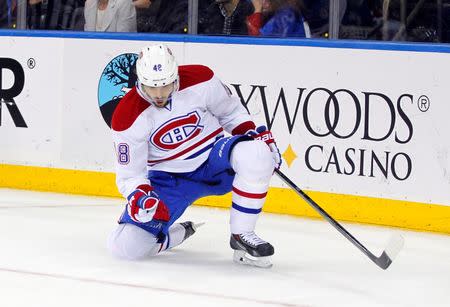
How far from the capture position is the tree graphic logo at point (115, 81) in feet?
20.3

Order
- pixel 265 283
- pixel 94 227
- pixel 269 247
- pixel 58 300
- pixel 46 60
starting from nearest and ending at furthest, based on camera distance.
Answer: pixel 58 300, pixel 265 283, pixel 269 247, pixel 94 227, pixel 46 60

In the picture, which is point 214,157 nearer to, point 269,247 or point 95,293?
point 269,247

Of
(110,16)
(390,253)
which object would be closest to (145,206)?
(390,253)

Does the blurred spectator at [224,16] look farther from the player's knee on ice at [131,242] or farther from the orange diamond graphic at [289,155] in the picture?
the player's knee on ice at [131,242]

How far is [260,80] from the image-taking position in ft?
19.2

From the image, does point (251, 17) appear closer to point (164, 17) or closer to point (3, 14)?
point (164, 17)

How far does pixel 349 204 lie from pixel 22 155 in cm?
194

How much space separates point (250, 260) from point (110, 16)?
2.42 meters

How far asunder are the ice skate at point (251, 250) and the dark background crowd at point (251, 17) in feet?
5.21

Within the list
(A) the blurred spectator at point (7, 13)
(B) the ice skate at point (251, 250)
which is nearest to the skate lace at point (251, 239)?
(B) the ice skate at point (251, 250)

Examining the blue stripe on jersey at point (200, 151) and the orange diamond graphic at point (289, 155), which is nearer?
the blue stripe on jersey at point (200, 151)

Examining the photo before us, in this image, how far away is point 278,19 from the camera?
233 inches

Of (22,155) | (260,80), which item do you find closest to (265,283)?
(260,80)

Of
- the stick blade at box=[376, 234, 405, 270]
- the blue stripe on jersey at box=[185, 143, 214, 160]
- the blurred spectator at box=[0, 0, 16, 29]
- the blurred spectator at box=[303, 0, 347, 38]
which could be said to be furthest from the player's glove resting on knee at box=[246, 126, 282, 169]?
the blurred spectator at box=[0, 0, 16, 29]
